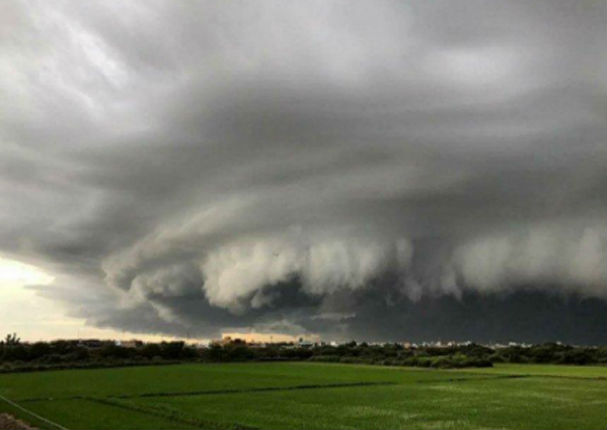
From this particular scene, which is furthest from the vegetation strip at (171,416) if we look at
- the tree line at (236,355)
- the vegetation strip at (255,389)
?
the tree line at (236,355)

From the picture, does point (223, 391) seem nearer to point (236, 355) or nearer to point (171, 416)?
point (171, 416)

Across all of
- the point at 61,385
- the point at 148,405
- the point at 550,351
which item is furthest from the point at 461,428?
the point at 550,351

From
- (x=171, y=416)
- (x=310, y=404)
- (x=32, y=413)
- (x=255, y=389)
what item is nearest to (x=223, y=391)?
(x=255, y=389)

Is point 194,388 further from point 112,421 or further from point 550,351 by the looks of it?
point 550,351

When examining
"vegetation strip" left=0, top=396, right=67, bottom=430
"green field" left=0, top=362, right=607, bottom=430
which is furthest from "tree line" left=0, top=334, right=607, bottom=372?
"vegetation strip" left=0, top=396, right=67, bottom=430

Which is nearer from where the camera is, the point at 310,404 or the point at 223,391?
the point at 310,404

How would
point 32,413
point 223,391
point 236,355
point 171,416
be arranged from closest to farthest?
point 171,416
point 32,413
point 223,391
point 236,355

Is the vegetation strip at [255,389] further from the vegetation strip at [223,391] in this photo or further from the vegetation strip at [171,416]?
the vegetation strip at [171,416]

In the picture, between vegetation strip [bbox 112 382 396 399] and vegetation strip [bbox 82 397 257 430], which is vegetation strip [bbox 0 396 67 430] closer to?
vegetation strip [bbox 82 397 257 430]

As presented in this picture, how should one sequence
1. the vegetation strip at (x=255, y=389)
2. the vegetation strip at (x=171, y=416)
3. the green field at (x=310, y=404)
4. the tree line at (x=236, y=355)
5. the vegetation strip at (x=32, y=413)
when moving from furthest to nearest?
1. the tree line at (x=236, y=355)
2. the vegetation strip at (x=255, y=389)
3. the green field at (x=310, y=404)
4. the vegetation strip at (x=32, y=413)
5. the vegetation strip at (x=171, y=416)
